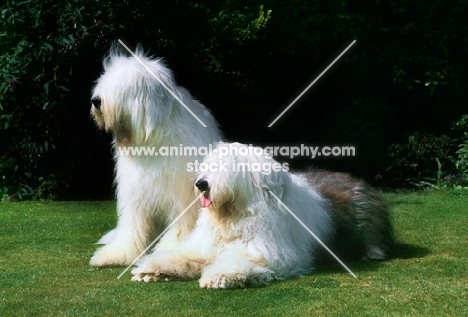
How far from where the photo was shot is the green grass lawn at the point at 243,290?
14.5 feet

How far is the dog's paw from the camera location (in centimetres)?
492

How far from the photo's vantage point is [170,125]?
596 cm

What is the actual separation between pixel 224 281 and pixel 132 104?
166 cm

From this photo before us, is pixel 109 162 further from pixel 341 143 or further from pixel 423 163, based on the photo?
pixel 423 163

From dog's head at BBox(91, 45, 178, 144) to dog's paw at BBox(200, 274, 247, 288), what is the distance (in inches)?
55.0

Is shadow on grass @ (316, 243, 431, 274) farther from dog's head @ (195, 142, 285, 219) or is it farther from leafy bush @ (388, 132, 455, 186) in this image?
leafy bush @ (388, 132, 455, 186)

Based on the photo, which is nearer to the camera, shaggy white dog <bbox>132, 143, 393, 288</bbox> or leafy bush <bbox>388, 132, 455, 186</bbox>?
shaggy white dog <bbox>132, 143, 393, 288</bbox>

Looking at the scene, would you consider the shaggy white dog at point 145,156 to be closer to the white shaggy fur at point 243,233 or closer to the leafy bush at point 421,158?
the white shaggy fur at point 243,233

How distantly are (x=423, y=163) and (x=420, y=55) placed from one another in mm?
1654

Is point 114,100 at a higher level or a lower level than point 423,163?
higher

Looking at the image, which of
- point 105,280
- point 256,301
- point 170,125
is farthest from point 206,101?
point 256,301

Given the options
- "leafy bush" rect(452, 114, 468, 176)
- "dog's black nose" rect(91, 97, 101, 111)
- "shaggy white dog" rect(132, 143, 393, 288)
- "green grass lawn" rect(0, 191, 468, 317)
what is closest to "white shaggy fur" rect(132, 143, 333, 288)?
"shaggy white dog" rect(132, 143, 393, 288)

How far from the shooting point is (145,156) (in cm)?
592

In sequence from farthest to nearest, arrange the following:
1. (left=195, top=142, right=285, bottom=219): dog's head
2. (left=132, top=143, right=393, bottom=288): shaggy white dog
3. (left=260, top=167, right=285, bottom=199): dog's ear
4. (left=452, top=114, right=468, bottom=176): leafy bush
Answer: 1. (left=452, top=114, right=468, bottom=176): leafy bush
2. (left=260, top=167, right=285, bottom=199): dog's ear
3. (left=195, top=142, right=285, bottom=219): dog's head
4. (left=132, top=143, right=393, bottom=288): shaggy white dog
